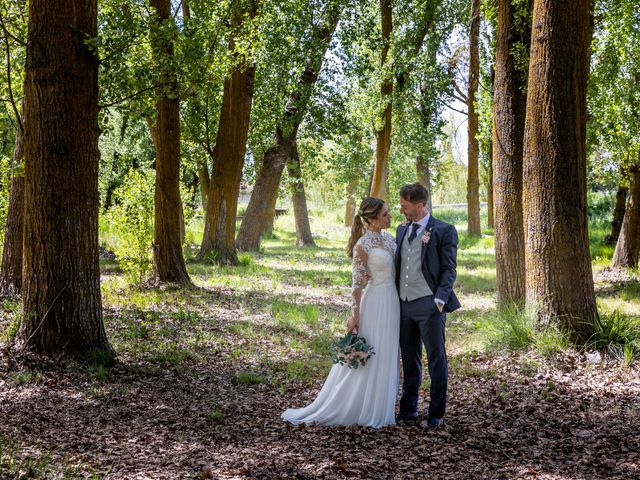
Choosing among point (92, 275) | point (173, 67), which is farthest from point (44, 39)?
point (92, 275)

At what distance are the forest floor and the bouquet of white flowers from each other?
0.66 m

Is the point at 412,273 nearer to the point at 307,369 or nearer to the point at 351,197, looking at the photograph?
the point at 307,369

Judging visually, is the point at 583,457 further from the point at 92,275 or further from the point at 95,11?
the point at 95,11

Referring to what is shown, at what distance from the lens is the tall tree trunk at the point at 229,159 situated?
18156 millimetres

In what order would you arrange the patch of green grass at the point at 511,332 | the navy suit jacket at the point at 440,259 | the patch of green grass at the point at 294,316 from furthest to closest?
the patch of green grass at the point at 294,316, the patch of green grass at the point at 511,332, the navy suit jacket at the point at 440,259

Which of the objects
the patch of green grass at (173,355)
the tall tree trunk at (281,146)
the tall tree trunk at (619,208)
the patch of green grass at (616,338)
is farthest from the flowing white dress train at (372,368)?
the tall tree trunk at (619,208)

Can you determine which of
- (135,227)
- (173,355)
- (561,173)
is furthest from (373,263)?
(135,227)

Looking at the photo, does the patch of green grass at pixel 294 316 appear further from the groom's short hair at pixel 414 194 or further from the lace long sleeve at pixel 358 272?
the groom's short hair at pixel 414 194

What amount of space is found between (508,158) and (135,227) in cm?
833

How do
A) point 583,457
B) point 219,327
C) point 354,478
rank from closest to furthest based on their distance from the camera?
1. point 354,478
2. point 583,457
3. point 219,327

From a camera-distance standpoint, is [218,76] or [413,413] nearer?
[413,413]

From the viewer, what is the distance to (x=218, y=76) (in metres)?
12.4

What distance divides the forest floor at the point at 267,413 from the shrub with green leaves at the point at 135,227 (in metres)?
3.28

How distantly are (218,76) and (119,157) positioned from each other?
22.8 metres
